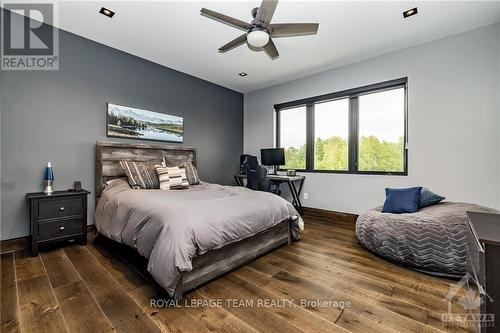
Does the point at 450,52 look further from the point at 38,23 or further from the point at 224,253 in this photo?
the point at 38,23

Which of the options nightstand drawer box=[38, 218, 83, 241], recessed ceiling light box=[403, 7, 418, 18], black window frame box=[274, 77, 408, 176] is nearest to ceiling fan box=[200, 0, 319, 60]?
recessed ceiling light box=[403, 7, 418, 18]

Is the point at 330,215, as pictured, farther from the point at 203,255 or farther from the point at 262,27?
the point at 262,27

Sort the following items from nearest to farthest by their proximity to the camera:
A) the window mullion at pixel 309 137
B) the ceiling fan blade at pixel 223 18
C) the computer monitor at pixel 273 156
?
1. the ceiling fan blade at pixel 223 18
2. the window mullion at pixel 309 137
3. the computer monitor at pixel 273 156

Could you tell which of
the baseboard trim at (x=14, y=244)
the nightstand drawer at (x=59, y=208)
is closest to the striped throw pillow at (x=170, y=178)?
the nightstand drawer at (x=59, y=208)

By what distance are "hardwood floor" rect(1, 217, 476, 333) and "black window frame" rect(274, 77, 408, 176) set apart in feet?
5.79

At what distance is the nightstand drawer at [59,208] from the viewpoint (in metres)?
2.48

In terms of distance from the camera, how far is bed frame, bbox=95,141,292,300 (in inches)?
72.0

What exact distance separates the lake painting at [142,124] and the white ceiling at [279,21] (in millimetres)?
936

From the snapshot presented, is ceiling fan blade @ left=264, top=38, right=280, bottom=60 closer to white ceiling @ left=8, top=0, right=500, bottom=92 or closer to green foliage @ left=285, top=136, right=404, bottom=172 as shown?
white ceiling @ left=8, top=0, right=500, bottom=92

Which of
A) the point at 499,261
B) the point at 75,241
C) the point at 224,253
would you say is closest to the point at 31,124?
the point at 75,241

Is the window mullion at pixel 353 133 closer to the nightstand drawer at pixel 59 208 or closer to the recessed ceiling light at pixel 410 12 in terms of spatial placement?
the recessed ceiling light at pixel 410 12

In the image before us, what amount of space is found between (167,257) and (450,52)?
420 cm

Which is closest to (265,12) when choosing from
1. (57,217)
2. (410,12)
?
(410,12)

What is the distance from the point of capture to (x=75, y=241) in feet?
9.30
